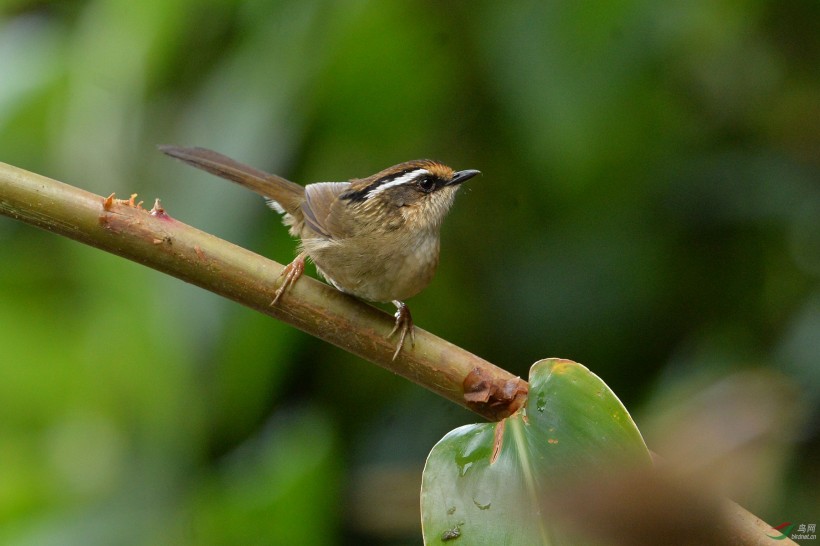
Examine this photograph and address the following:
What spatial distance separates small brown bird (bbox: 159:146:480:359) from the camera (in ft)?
9.23

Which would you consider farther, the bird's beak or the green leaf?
the bird's beak

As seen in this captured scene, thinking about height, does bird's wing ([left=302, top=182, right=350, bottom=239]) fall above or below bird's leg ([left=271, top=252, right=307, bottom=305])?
above

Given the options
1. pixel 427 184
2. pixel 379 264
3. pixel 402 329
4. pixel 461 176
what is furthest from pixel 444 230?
pixel 402 329

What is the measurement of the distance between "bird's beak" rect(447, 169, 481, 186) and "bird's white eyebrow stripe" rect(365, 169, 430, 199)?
11 cm

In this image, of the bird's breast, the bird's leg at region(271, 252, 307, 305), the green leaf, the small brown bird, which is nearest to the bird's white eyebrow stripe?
the small brown bird

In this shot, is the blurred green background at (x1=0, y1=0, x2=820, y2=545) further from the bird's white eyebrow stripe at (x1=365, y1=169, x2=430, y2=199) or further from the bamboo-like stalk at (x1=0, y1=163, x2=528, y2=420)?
the bamboo-like stalk at (x1=0, y1=163, x2=528, y2=420)

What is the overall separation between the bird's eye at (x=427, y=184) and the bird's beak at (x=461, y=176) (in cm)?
9

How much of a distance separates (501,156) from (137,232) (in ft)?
5.28

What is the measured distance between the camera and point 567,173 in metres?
2.81

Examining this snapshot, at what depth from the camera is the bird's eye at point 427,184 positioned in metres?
3.04

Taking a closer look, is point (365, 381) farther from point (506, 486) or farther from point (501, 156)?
point (506, 486)

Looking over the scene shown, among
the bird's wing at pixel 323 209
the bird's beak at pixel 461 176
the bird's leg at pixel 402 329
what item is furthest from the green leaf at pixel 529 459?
the bird's wing at pixel 323 209

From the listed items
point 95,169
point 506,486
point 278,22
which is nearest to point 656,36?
point 278,22

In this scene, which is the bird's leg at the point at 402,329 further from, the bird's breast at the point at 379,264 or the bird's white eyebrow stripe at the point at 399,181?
the bird's white eyebrow stripe at the point at 399,181
